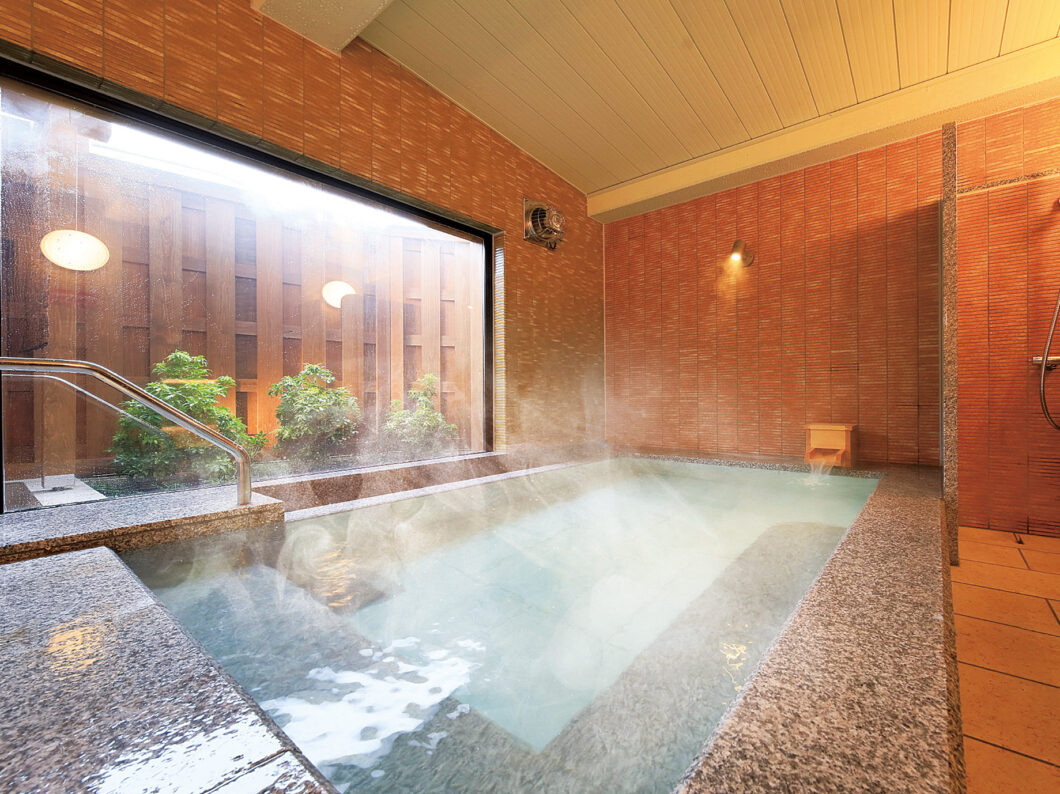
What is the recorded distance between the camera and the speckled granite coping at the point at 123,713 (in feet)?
1.70

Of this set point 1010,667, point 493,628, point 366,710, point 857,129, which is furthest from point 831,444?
point 366,710

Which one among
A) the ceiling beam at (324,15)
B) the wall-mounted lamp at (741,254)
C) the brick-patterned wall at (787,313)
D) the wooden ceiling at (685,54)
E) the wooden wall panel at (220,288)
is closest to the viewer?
the ceiling beam at (324,15)

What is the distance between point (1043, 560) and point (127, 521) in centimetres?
388

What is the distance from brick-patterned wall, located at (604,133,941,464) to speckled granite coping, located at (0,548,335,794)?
4.04 meters

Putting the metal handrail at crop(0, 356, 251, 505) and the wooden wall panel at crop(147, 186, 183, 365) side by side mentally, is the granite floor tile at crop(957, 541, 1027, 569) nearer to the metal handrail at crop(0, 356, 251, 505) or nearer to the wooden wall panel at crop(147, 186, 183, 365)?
the metal handrail at crop(0, 356, 251, 505)

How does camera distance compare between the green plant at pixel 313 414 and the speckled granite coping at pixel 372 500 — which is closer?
the speckled granite coping at pixel 372 500

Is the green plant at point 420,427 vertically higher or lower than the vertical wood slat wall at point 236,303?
lower

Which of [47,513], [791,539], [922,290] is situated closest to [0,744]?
[47,513]

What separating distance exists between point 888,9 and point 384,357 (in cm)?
354

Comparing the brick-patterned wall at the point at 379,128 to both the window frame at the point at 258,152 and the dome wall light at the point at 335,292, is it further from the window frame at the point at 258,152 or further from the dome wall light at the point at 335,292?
the dome wall light at the point at 335,292

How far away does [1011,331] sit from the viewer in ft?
8.39

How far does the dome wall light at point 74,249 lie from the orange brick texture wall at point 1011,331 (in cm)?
445

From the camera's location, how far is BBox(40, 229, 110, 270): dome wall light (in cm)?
187

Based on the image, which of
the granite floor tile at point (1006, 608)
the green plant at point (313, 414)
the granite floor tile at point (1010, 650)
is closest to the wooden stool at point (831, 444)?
the granite floor tile at point (1006, 608)
